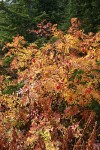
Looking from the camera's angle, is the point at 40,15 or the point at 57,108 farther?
the point at 40,15

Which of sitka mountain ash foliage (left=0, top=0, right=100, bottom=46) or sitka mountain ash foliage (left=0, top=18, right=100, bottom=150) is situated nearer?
sitka mountain ash foliage (left=0, top=18, right=100, bottom=150)

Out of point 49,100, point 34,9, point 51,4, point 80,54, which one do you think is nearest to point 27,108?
point 49,100

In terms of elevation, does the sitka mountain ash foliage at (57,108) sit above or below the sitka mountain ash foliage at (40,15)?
below

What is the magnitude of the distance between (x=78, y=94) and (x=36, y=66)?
191cm

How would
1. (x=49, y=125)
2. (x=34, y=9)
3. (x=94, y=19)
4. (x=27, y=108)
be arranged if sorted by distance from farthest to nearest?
(x=34, y=9)
(x=94, y=19)
(x=27, y=108)
(x=49, y=125)

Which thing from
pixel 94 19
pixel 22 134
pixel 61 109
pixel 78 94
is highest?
pixel 94 19

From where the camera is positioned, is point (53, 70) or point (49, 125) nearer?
point (49, 125)

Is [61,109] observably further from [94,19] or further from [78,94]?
[94,19]

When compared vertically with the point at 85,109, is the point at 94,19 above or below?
above

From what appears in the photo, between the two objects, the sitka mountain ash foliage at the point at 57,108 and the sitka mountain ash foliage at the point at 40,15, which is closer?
the sitka mountain ash foliage at the point at 57,108

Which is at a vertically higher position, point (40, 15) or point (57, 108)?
point (40, 15)

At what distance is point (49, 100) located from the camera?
689 centimetres

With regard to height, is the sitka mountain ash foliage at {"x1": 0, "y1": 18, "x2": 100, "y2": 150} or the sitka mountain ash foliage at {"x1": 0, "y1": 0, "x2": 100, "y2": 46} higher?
the sitka mountain ash foliage at {"x1": 0, "y1": 0, "x2": 100, "y2": 46}

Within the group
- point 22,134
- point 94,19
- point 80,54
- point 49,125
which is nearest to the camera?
point 49,125
